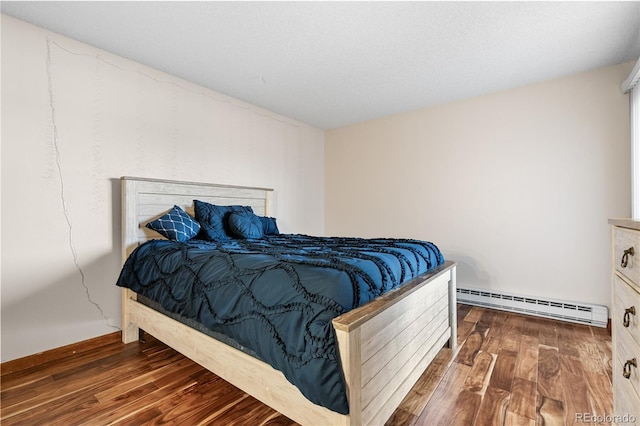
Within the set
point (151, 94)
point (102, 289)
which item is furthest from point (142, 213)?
point (151, 94)

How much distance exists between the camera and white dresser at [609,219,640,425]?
95 cm

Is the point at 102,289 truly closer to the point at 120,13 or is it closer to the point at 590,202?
the point at 120,13

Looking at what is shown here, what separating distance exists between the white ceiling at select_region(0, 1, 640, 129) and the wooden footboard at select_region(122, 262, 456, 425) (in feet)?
5.67

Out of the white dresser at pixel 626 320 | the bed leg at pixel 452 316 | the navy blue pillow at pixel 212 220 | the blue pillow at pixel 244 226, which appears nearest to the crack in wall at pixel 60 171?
the navy blue pillow at pixel 212 220

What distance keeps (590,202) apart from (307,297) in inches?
117

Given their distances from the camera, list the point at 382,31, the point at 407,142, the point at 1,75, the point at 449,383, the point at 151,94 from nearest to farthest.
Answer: the point at 449,383 → the point at 1,75 → the point at 382,31 → the point at 151,94 → the point at 407,142

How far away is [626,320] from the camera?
1.04 meters

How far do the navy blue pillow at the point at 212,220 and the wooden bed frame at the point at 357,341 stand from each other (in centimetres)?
35

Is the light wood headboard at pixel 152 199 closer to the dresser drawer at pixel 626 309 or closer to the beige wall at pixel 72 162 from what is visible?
the beige wall at pixel 72 162

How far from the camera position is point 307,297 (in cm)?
121

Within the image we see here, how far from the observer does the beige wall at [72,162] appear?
1962 millimetres

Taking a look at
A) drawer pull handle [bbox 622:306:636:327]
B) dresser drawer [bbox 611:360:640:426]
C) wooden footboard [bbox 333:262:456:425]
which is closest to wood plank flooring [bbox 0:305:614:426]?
wooden footboard [bbox 333:262:456:425]

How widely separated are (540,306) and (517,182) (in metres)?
1.26

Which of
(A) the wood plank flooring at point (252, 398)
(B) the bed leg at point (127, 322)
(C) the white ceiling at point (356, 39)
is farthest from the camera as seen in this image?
(B) the bed leg at point (127, 322)
